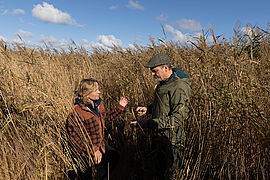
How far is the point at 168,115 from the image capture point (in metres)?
1.83

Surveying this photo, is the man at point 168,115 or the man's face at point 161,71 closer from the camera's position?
the man at point 168,115

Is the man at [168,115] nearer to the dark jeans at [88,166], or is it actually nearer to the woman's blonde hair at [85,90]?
the dark jeans at [88,166]

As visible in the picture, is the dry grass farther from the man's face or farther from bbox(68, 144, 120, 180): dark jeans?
the man's face

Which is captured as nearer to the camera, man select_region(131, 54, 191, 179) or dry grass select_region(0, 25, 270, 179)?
dry grass select_region(0, 25, 270, 179)

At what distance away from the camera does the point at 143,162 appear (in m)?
2.06

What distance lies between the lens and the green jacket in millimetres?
1696

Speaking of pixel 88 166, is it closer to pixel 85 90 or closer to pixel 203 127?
pixel 85 90

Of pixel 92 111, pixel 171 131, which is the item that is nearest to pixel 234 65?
pixel 171 131

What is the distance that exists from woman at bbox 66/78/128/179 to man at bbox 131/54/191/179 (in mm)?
458

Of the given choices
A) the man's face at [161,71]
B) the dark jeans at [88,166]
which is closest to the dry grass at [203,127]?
the dark jeans at [88,166]

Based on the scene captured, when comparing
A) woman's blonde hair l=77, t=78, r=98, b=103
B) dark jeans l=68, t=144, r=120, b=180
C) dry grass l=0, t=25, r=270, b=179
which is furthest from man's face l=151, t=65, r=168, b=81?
dark jeans l=68, t=144, r=120, b=180

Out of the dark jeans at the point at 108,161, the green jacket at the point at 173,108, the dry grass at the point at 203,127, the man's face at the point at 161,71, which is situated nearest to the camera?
the dry grass at the point at 203,127

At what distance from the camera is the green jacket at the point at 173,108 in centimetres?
170

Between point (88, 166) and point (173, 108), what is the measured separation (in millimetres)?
1063
